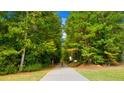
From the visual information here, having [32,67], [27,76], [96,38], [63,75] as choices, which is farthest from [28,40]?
[96,38]

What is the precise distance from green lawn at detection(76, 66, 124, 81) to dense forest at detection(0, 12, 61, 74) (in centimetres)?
128

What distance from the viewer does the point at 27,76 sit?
38.7 feet

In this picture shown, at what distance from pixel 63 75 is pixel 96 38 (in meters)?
2.25

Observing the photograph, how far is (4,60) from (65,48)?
261 cm

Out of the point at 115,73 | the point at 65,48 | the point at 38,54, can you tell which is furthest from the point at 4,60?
the point at 115,73

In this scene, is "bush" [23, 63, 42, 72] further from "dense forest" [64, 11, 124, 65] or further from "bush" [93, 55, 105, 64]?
"bush" [93, 55, 105, 64]

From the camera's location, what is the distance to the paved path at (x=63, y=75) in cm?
1123

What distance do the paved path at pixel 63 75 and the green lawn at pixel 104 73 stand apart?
30 centimetres

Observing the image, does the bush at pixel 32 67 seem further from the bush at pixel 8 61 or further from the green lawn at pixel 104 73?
the green lawn at pixel 104 73

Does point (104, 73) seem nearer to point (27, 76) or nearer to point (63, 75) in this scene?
point (63, 75)
